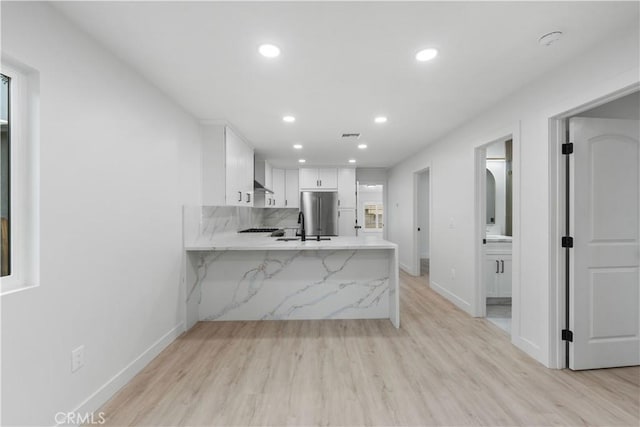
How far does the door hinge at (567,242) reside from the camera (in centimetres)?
224

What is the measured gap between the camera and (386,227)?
23.7ft

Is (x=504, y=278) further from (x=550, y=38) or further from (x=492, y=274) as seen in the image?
(x=550, y=38)

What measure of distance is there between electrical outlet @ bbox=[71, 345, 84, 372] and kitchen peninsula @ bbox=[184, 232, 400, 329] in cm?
158

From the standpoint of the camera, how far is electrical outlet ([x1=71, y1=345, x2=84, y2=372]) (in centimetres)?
166

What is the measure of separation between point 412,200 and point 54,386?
527cm

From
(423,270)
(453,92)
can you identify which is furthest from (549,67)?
(423,270)

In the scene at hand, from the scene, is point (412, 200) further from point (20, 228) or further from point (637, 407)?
point (20, 228)

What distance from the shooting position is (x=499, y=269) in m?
3.89

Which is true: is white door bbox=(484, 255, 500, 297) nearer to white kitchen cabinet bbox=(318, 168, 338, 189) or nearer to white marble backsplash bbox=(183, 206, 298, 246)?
white kitchen cabinet bbox=(318, 168, 338, 189)

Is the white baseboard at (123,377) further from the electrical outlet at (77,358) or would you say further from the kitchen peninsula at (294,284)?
the kitchen peninsula at (294,284)

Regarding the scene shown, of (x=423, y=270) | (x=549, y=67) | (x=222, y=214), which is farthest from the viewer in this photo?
(x=423, y=270)

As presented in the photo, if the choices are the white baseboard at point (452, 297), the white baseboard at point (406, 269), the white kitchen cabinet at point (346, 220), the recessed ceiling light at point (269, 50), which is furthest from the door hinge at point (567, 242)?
the white kitchen cabinet at point (346, 220)

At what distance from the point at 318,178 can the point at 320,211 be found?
0.73 meters

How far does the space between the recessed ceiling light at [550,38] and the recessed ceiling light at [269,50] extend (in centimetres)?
166
